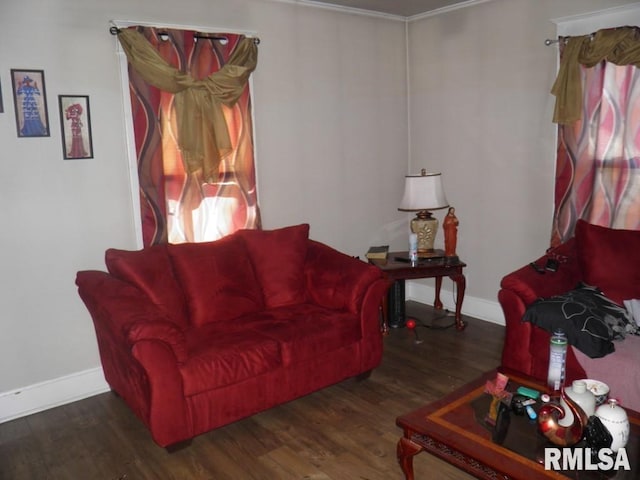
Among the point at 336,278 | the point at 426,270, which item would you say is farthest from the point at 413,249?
the point at 336,278

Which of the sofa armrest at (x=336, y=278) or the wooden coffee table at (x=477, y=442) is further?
the sofa armrest at (x=336, y=278)

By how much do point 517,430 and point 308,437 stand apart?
3.88ft

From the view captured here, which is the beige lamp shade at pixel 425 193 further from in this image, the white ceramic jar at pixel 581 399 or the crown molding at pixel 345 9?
the white ceramic jar at pixel 581 399

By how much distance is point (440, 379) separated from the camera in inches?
140

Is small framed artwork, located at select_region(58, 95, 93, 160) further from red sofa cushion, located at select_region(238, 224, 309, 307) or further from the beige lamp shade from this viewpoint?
the beige lamp shade

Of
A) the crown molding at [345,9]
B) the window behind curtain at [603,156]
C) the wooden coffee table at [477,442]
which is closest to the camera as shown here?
the wooden coffee table at [477,442]

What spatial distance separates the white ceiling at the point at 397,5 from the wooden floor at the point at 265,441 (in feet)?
9.30

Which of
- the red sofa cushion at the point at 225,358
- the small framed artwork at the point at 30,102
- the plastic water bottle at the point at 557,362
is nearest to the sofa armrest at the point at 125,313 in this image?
the red sofa cushion at the point at 225,358

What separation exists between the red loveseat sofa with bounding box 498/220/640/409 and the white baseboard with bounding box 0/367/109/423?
2578mm

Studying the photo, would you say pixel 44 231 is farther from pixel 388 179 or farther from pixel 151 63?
pixel 388 179

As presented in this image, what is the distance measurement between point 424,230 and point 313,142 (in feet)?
3.79

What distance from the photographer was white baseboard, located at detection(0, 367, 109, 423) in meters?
3.26

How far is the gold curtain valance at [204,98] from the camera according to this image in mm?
3495

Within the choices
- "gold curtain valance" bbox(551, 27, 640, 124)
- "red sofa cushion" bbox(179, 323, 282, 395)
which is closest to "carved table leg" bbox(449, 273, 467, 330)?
"gold curtain valance" bbox(551, 27, 640, 124)
